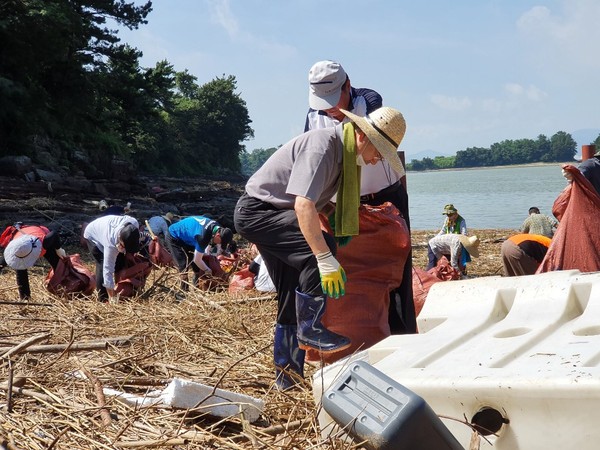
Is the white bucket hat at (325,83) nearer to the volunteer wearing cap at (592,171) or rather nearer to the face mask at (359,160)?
the face mask at (359,160)

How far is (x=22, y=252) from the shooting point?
722cm

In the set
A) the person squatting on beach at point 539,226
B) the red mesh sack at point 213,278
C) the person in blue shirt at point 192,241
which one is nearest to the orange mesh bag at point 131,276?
the red mesh sack at point 213,278

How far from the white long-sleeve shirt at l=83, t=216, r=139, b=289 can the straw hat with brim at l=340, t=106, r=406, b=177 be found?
13.7 ft

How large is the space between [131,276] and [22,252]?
101 cm

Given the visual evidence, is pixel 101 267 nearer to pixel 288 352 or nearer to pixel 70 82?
pixel 288 352

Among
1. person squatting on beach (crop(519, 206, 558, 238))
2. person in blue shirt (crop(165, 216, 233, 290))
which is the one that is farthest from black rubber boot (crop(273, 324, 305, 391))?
person squatting on beach (crop(519, 206, 558, 238))

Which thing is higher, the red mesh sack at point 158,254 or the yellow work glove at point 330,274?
the yellow work glove at point 330,274

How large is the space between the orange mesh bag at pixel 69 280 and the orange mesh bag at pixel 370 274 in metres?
3.84

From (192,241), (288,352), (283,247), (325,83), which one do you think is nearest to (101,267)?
(192,241)

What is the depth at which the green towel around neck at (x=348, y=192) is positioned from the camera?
142 inches

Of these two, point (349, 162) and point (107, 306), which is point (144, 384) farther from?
point (107, 306)

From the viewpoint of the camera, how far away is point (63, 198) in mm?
21828

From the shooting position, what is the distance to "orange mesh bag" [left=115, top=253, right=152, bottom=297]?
7.46m

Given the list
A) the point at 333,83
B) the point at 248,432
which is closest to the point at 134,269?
the point at 333,83
